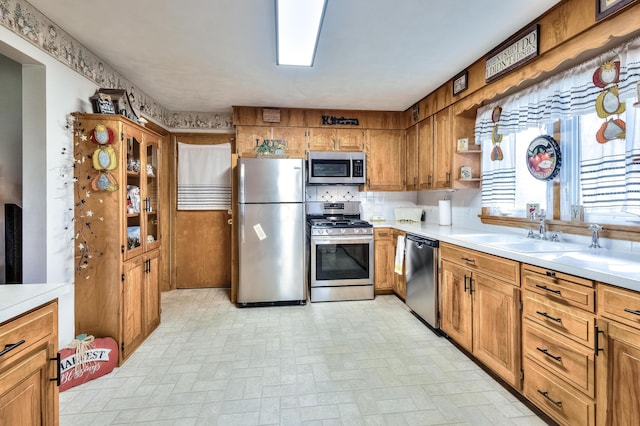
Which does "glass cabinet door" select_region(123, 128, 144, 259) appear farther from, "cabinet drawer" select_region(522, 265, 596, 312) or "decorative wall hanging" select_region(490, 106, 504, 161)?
"decorative wall hanging" select_region(490, 106, 504, 161)

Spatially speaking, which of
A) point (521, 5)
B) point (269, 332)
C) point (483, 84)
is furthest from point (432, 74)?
point (269, 332)

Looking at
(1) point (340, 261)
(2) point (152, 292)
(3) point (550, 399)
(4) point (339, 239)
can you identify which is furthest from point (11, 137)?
(3) point (550, 399)

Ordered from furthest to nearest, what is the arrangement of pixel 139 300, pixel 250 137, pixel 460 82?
1. pixel 250 137
2. pixel 460 82
3. pixel 139 300

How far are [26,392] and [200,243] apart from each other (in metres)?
3.26

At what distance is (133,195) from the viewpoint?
2461mm

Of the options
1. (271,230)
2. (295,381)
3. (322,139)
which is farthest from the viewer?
(322,139)

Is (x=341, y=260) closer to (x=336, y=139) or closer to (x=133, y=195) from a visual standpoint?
(x=336, y=139)

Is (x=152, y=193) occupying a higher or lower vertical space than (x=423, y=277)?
higher

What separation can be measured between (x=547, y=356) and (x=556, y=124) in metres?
1.67

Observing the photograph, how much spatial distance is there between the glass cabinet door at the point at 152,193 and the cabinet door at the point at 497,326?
2798mm

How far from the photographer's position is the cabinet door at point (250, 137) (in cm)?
387

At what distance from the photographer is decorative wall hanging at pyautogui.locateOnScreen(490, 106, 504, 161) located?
8.74 ft

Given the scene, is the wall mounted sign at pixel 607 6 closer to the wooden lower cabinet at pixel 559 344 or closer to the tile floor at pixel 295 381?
the wooden lower cabinet at pixel 559 344

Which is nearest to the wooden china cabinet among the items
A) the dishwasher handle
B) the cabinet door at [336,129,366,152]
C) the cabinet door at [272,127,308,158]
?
the cabinet door at [272,127,308,158]
